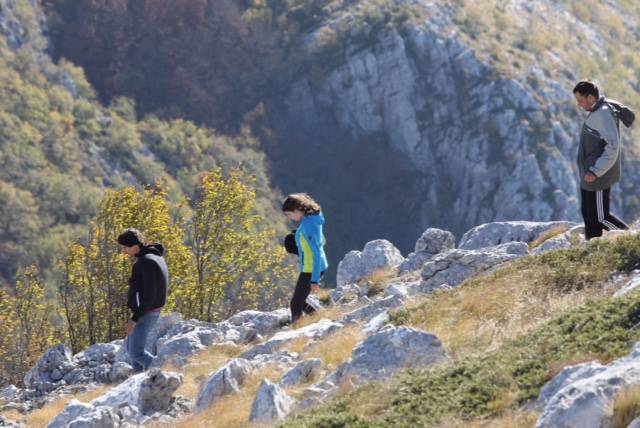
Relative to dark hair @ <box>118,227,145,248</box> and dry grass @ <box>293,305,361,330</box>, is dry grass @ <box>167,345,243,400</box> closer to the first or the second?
dry grass @ <box>293,305,361,330</box>

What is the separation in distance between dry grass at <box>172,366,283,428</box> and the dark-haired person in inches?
199

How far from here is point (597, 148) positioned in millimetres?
15430

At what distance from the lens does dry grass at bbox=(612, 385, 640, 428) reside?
8.59 meters

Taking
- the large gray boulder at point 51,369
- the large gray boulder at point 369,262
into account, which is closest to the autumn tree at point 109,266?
the large gray boulder at point 369,262

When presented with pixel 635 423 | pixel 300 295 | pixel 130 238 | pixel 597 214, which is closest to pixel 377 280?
pixel 300 295

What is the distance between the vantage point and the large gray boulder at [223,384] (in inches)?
585

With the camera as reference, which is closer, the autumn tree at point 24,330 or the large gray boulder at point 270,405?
the large gray boulder at point 270,405

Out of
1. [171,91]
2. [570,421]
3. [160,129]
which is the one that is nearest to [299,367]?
[570,421]

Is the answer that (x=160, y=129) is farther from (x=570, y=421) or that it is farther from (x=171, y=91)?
(x=570, y=421)

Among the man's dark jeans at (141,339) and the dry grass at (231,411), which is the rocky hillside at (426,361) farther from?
the man's dark jeans at (141,339)

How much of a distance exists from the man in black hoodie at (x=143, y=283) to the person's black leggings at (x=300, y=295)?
250cm

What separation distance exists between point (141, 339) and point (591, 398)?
9.29 metres

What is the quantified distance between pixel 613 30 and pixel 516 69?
2918 cm

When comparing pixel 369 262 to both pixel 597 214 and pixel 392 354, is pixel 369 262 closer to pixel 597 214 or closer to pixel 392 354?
pixel 597 214
